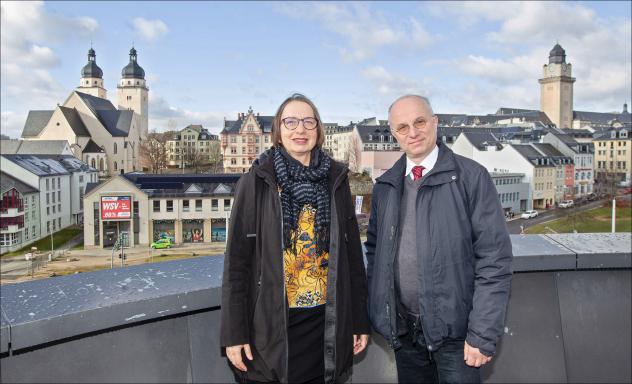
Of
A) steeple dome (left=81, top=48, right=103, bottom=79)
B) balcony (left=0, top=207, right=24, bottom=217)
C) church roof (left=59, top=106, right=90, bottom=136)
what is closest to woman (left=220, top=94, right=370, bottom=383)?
balcony (left=0, top=207, right=24, bottom=217)

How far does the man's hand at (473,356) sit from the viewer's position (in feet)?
4.97

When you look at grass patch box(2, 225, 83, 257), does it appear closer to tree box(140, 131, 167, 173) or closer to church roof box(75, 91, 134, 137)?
tree box(140, 131, 167, 173)

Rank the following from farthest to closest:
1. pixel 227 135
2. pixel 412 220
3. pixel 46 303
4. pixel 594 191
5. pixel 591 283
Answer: pixel 227 135, pixel 594 191, pixel 591 283, pixel 412 220, pixel 46 303

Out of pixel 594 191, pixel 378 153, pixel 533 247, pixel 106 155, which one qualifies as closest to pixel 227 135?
pixel 378 153

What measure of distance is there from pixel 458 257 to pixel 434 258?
2.9 inches

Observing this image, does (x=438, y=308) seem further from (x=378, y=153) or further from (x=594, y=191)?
(x=594, y=191)

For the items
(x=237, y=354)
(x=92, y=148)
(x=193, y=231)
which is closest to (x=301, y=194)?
(x=237, y=354)

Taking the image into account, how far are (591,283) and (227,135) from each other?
4673 centimetres

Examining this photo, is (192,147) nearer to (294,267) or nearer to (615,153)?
(615,153)

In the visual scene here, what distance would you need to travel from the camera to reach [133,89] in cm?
7675

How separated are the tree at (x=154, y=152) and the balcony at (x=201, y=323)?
4758 centimetres

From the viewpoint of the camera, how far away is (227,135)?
1873 inches

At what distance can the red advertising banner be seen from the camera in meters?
30.6

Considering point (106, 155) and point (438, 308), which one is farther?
point (106, 155)
